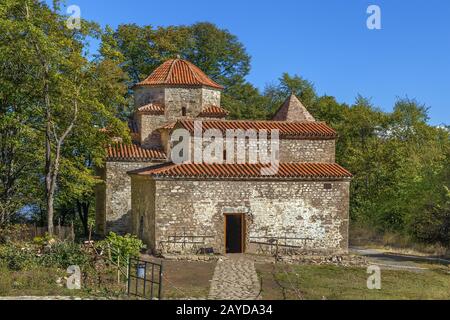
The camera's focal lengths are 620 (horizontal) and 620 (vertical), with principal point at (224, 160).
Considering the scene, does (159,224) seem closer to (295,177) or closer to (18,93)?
(295,177)

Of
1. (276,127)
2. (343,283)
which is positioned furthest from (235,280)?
(276,127)

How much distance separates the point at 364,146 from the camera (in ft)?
144

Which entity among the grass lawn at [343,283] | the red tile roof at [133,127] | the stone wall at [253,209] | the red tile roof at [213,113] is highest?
the red tile roof at [213,113]

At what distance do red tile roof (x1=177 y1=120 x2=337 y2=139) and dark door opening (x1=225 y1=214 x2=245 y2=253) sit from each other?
3.91 meters

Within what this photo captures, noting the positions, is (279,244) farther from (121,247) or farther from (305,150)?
(121,247)

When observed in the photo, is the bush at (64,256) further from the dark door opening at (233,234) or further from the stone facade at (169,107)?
the stone facade at (169,107)

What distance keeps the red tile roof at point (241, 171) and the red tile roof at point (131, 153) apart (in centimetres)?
336

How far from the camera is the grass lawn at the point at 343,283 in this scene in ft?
56.7

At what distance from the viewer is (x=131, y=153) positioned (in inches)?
1186

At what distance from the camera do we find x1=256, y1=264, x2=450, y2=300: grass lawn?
17.3 m

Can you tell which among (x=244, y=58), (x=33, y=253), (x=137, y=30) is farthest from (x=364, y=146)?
(x=33, y=253)

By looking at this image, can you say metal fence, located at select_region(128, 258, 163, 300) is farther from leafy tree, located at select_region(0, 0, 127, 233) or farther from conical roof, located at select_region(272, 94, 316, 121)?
conical roof, located at select_region(272, 94, 316, 121)

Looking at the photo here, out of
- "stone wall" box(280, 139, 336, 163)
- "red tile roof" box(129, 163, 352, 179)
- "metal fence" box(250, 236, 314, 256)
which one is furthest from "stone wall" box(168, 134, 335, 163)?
"metal fence" box(250, 236, 314, 256)

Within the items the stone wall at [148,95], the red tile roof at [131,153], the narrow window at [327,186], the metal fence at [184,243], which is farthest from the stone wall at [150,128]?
the narrow window at [327,186]
